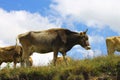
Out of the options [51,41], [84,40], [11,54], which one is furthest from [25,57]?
[11,54]

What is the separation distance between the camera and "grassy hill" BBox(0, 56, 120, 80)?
618 inches

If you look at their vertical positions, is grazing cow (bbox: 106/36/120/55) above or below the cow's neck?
above

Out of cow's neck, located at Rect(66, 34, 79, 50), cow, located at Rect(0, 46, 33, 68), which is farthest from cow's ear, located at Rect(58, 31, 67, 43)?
cow, located at Rect(0, 46, 33, 68)

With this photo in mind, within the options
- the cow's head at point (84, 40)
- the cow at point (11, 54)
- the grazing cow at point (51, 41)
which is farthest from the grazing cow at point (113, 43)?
the grazing cow at point (51, 41)

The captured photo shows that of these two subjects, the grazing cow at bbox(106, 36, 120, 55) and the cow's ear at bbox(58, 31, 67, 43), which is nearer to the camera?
the cow's ear at bbox(58, 31, 67, 43)

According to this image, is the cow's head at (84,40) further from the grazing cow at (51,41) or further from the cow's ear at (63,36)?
the cow's ear at (63,36)

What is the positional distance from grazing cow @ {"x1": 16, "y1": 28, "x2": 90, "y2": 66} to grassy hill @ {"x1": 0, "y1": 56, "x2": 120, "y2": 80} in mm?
3932

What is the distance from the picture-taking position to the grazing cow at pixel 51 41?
2195cm

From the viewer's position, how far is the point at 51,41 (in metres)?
22.0

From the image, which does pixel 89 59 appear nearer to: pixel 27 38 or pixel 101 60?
pixel 101 60

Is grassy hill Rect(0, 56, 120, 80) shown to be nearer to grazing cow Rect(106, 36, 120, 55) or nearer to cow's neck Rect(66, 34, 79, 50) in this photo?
A: cow's neck Rect(66, 34, 79, 50)

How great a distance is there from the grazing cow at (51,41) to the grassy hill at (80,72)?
3.93 metres

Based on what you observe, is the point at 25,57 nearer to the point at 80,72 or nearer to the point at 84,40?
the point at 84,40

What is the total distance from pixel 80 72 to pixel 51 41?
627 cm
